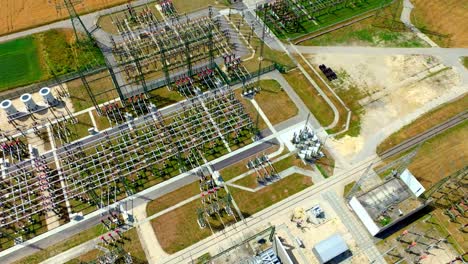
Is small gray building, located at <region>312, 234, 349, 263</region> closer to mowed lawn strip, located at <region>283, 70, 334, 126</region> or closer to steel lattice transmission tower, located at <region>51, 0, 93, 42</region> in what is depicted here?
mowed lawn strip, located at <region>283, 70, 334, 126</region>

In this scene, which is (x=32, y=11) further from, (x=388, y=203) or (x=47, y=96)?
(x=388, y=203)

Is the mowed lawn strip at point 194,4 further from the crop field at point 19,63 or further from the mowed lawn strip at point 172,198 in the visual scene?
the mowed lawn strip at point 172,198

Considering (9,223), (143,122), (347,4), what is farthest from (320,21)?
(9,223)

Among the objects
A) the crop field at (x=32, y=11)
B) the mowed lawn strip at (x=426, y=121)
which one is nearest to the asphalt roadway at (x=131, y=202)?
the mowed lawn strip at (x=426, y=121)

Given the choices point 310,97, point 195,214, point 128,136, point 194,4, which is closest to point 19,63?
point 128,136

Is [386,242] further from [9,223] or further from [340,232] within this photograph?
[9,223]
